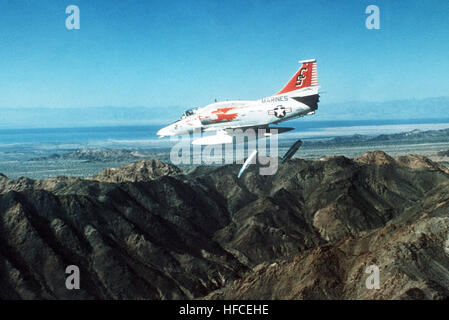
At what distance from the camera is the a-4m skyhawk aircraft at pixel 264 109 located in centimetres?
2731

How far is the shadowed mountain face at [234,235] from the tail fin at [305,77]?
527 inches

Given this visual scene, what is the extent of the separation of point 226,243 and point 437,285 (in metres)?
28.2

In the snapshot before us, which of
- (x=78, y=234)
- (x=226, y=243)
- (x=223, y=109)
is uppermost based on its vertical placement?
(x=223, y=109)

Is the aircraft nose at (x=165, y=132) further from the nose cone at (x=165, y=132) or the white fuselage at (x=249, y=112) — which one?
the white fuselage at (x=249, y=112)

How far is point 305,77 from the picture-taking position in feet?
90.2

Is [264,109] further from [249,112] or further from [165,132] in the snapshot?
[165,132]

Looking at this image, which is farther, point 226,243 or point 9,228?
point 226,243

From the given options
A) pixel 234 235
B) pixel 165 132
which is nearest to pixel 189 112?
pixel 165 132

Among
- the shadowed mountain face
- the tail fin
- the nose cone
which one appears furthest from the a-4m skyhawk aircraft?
the shadowed mountain face

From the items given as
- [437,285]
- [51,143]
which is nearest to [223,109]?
[437,285]

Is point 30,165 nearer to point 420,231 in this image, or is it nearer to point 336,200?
point 336,200

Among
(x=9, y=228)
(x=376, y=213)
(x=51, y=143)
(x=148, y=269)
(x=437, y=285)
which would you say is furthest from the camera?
(x=51, y=143)

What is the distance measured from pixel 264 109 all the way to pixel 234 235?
95.5ft

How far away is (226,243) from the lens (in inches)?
2060
